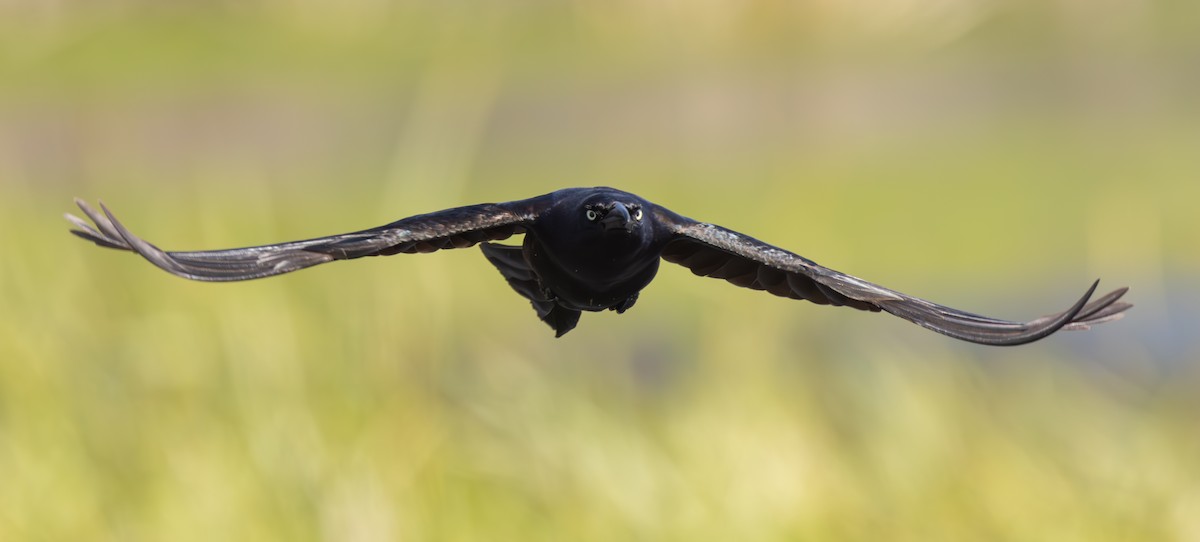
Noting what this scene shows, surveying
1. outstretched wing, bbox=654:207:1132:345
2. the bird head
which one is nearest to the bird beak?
the bird head

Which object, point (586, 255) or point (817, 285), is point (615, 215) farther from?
point (817, 285)

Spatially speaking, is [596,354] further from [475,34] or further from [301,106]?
[301,106]

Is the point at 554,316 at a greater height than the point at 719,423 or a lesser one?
greater

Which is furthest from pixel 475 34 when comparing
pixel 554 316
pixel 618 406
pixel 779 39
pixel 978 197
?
pixel 779 39

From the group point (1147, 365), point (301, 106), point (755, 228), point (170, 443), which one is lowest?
point (170, 443)

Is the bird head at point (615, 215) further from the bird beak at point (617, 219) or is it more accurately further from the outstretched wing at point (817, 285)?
the outstretched wing at point (817, 285)

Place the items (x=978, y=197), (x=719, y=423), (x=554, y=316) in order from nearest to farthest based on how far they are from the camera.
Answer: (x=554, y=316)
(x=719, y=423)
(x=978, y=197)

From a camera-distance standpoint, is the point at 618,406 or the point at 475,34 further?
the point at 475,34
